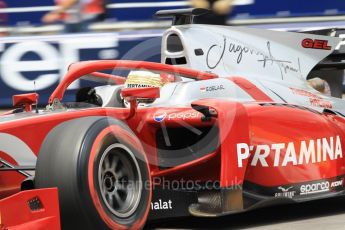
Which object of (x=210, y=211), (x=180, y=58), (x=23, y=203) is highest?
(x=180, y=58)

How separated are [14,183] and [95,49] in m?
6.12

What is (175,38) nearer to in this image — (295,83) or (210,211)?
(295,83)

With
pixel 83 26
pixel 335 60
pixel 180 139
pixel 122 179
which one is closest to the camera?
pixel 122 179

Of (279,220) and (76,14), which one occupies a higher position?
(76,14)

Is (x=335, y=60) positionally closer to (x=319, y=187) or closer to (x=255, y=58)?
(x=255, y=58)

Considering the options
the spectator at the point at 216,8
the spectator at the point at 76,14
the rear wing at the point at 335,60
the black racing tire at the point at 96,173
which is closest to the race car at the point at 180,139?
the black racing tire at the point at 96,173

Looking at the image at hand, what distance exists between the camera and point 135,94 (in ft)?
16.6

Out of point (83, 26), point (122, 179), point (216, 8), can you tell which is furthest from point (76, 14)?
point (122, 179)

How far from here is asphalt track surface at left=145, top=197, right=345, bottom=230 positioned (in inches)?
214

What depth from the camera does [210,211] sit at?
5238 millimetres

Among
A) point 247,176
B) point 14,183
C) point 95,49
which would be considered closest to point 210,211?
point 247,176

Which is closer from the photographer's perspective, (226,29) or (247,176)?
(247,176)

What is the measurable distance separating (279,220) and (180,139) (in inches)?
37.5

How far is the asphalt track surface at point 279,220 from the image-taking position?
5.43m
